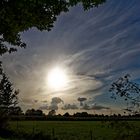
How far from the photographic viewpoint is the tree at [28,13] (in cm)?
2084

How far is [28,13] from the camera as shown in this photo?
70.5 ft

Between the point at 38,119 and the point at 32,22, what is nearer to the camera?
the point at 32,22

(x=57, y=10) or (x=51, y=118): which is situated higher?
(x=51, y=118)

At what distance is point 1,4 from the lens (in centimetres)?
2142

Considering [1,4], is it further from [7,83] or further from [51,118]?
[51,118]

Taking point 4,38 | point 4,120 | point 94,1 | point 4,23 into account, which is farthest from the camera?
point 4,120

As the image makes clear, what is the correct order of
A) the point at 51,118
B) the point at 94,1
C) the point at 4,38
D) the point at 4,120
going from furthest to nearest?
1. the point at 51,118
2. the point at 4,120
3. the point at 4,38
4. the point at 94,1

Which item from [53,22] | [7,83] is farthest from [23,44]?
[7,83]

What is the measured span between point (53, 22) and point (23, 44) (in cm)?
357

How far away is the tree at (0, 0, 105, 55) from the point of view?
20.8 m

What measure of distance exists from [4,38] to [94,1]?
6626 mm

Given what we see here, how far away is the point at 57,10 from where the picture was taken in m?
22.8

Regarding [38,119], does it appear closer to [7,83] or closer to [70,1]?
[7,83]

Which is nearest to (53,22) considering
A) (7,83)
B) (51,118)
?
(7,83)
